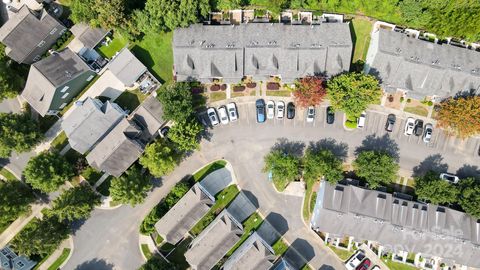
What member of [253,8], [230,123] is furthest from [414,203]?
[253,8]

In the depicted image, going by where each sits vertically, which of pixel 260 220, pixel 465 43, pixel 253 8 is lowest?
pixel 260 220

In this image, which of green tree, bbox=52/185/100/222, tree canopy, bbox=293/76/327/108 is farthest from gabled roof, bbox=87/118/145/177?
tree canopy, bbox=293/76/327/108

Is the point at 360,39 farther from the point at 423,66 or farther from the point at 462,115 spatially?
the point at 462,115

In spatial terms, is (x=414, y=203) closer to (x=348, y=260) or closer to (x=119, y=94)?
(x=348, y=260)

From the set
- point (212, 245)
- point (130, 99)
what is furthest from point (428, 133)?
point (130, 99)

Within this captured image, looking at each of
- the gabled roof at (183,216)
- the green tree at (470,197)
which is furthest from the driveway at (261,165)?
the gabled roof at (183,216)

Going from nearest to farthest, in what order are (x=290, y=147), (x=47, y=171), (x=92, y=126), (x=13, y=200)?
(x=47, y=171) < (x=13, y=200) < (x=92, y=126) < (x=290, y=147)

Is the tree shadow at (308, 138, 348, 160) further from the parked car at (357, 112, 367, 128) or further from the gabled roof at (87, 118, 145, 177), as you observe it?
the gabled roof at (87, 118, 145, 177)
